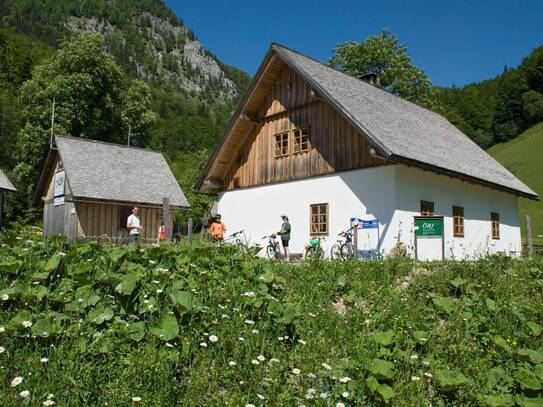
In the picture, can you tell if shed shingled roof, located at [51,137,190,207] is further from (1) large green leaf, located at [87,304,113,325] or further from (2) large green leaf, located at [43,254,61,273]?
(1) large green leaf, located at [87,304,113,325]

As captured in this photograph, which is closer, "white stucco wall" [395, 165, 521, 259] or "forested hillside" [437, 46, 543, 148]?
"white stucco wall" [395, 165, 521, 259]

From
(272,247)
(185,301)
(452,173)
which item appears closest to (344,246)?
(272,247)

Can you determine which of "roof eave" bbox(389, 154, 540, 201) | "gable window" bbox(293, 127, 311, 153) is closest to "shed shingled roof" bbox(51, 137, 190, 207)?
"gable window" bbox(293, 127, 311, 153)

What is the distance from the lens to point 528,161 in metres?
54.9

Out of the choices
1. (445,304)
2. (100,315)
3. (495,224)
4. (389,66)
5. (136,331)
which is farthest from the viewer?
(389,66)

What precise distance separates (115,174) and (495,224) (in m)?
17.9

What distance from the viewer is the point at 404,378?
494cm

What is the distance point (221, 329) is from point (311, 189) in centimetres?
1425

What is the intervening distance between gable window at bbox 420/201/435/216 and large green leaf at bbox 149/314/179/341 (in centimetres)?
1386

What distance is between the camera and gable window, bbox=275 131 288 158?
20422mm

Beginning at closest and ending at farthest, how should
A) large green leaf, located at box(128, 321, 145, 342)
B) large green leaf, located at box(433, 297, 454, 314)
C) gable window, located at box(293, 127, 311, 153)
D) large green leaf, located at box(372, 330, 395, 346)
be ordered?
large green leaf, located at box(128, 321, 145, 342) < large green leaf, located at box(372, 330, 395, 346) < large green leaf, located at box(433, 297, 454, 314) < gable window, located at box(293, 127, 311, 153)

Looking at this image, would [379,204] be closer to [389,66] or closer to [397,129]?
[397,129]

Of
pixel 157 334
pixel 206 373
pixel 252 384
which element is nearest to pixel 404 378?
pixel 252 384

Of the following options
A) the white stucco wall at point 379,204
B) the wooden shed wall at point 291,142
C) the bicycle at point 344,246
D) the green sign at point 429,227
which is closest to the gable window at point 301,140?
the wooden shed wall at point 291,142
